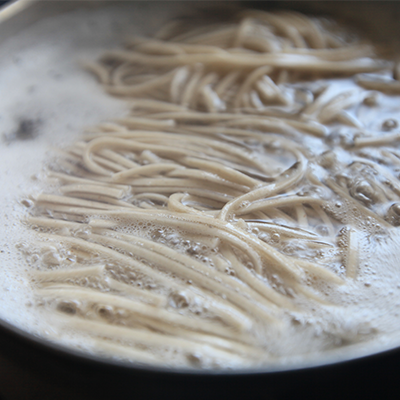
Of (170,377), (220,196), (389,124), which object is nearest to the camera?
(170,377)

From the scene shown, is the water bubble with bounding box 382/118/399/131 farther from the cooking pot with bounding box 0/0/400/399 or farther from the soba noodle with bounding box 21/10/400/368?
the cooking pot with bounding box 0/0/400/399

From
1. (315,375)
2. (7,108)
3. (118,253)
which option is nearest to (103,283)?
(118,253)

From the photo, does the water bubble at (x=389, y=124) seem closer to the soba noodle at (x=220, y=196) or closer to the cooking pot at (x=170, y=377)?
the soba noodle at (x=220, y=196)

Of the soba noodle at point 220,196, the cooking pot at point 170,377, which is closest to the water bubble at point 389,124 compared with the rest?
the soba noodle at point 220,196

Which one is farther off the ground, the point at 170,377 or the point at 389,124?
the point at 170,377

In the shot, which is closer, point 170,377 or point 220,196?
point 170,377

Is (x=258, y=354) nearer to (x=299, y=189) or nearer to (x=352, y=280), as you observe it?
(x=352, y=280)

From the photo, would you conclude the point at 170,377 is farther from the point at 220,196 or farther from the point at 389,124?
the point at 389,124

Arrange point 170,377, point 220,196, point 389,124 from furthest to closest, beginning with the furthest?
point 389,124, point 220,196, point 170,377

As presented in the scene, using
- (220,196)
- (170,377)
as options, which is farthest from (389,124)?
(170,377)

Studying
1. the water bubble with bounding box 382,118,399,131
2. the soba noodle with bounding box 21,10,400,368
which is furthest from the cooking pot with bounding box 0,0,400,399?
the water bubble with bounding box 382,118,399,131
